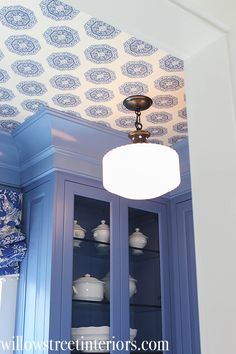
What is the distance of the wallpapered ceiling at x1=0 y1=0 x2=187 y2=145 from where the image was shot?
165cm

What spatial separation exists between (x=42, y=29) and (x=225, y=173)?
3.70 feet

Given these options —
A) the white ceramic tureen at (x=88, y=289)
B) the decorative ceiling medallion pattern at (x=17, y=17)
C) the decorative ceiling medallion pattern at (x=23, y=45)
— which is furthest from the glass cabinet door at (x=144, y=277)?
the decorative ceiling medallion pattern at (x=17, y=17)

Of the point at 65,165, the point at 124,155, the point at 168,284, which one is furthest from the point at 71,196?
the point at 168,284

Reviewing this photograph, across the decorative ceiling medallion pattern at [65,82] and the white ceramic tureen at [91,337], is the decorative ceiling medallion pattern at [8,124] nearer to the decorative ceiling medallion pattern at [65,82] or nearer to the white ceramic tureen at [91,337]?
the decorative ceiling medallion pattern at [65,82]

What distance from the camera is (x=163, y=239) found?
9.01ft

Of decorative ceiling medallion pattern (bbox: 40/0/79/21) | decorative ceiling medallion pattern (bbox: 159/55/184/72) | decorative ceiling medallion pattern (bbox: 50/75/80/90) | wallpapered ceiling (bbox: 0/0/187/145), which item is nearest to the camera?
A: decorative ceiling medallion pattern (bbox: 40/0/79/21)

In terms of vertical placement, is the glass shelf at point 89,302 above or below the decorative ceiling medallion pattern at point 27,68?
below

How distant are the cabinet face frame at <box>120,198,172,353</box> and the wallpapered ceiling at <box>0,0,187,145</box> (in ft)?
1.58

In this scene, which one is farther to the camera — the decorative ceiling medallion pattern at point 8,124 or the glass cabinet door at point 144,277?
the glass cabinet door at point 144,277

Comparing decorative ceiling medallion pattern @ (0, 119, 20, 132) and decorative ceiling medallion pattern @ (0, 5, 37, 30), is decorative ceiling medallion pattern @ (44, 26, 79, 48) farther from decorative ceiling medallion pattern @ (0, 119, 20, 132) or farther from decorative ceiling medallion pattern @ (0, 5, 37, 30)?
decorative ceiling medallion pattern @ (0, 119, 20, 132)

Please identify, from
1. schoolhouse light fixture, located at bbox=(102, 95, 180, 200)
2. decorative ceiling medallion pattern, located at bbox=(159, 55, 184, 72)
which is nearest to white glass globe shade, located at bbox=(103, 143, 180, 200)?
schoolhouse light fixture, located at bbox=(102, 95, 180, 200)

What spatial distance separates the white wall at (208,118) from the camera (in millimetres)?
782

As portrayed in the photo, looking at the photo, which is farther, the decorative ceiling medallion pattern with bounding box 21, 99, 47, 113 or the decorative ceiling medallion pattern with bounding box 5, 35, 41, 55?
the decorative ceiling medallion pattern with bounding box 21, 99, 47, 113

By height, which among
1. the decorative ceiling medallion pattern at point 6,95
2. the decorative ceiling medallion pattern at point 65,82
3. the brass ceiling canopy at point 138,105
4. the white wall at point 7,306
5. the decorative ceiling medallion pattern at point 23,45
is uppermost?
the decorative ceiling medallion pattern at point 6,95
